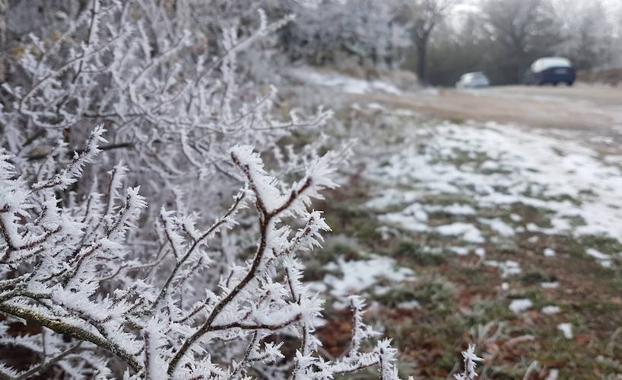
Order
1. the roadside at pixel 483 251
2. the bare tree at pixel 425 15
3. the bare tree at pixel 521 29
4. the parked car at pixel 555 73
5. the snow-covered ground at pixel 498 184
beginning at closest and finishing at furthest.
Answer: the roadside at pixel 483 251, the snow-covered ground at pixel 498 184, the bare tree at pixel 425 15, the parked car at pixel 555 73, the bare tree at pixel 521 29

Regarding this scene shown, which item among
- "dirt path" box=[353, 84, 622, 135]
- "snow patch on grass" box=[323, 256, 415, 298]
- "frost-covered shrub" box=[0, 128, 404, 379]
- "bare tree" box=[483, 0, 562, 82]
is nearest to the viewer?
"frost-covered shrub" box=[0, 128, 404, 379]

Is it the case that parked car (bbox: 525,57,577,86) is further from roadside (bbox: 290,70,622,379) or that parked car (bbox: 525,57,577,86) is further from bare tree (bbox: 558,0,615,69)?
roadside (bbox: 290,70,622,379)

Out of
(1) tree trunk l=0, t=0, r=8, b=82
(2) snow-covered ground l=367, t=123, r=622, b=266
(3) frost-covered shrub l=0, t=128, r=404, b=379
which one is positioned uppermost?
(1) tree trunk l=0, t=0, r=8, b=82

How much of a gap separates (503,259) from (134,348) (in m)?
4.56

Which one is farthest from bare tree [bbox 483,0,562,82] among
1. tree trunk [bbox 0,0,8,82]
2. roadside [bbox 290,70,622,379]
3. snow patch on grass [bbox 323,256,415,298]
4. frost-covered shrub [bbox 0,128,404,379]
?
frost-covered shrub [bbox 0,128,404,379]

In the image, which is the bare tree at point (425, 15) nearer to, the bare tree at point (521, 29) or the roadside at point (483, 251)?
the bare tree at point (521, 29)

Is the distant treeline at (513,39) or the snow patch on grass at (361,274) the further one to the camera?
the distant treeline at (513,39)

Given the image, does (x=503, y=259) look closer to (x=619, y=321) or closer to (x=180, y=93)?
(x=619, y=321)

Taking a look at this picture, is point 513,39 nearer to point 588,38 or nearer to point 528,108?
point 588,38

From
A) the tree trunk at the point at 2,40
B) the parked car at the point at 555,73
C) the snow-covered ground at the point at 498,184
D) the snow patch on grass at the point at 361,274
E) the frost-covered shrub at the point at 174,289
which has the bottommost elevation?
the parked car at the point at 555,73

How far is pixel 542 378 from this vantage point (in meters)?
3.22

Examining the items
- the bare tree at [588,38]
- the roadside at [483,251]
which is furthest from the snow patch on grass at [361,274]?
the bare tree at [588,38]

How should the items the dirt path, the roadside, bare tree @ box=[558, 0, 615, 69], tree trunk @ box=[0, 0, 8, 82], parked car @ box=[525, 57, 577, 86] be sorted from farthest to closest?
bare tree @ box=[558, 0, 615, 69]
parked car @ box=[525, 57, 577, 86]
the dirt path
the roadside
tree trunk @ box=[0, 0, 8, 82]

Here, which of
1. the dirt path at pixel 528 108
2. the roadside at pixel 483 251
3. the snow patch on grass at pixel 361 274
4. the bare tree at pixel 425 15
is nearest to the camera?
the roadside at pixel 483 251
